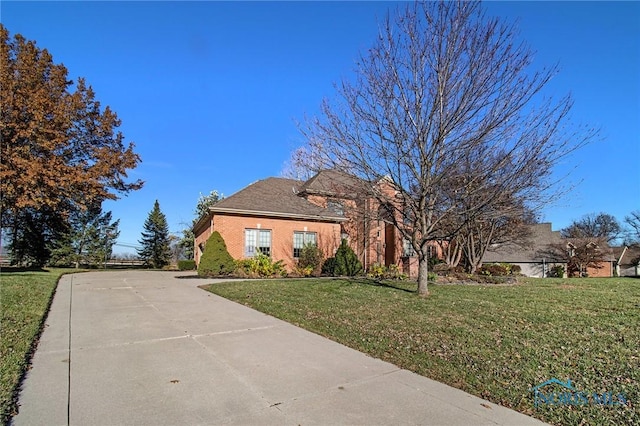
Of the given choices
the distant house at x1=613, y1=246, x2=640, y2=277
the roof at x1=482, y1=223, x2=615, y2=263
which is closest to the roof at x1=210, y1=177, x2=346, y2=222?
the roof at x1=482, y1=223, x2=615, y2=263

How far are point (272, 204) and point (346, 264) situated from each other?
539 cm

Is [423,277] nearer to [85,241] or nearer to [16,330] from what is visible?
[16,330]

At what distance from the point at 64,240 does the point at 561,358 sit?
34.7 meters

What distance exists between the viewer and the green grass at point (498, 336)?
3.90 m

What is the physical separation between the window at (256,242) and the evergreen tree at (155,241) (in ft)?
67.5

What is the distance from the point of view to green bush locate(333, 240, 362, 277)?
62.0 feet

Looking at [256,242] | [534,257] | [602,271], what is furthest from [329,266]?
[602,271]

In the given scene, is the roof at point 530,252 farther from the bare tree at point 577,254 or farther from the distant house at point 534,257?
the bare tree at point 577,254

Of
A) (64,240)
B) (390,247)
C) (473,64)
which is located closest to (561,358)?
(473,64)

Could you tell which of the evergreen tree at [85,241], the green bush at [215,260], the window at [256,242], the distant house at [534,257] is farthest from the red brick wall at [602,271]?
the evergreen tree at [85,241]

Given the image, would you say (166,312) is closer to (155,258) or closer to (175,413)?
(175,413)

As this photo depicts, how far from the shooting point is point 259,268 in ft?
56.6

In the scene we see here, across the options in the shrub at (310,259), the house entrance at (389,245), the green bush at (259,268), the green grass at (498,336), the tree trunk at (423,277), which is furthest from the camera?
the house entrance at (389,245)

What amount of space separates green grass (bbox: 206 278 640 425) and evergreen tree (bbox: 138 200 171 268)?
28.4 m
